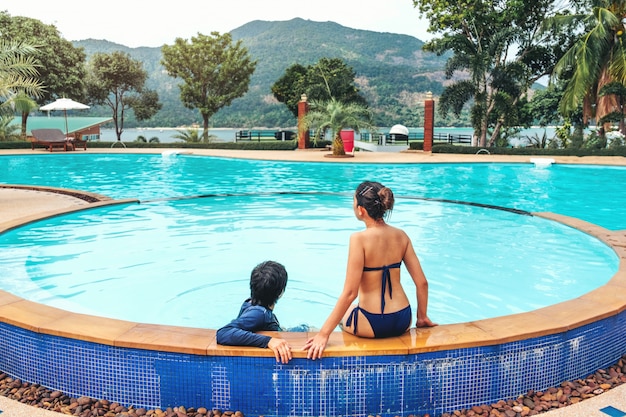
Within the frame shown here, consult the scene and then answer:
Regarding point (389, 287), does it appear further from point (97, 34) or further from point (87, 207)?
point (97, 34)

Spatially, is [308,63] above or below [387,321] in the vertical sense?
above

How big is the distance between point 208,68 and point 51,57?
9540 millimetres

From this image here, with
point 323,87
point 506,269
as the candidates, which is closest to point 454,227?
point 506,269

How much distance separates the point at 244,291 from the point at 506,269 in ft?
12.0

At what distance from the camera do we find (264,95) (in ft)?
254

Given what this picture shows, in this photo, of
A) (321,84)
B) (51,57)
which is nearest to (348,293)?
(321,84)

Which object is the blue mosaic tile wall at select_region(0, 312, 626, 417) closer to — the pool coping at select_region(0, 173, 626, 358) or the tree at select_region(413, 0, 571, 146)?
the pool coping at select_region(0, 173, 626, 358)

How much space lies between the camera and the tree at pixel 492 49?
26328 millimetres

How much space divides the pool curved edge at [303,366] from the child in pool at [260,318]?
7 cm

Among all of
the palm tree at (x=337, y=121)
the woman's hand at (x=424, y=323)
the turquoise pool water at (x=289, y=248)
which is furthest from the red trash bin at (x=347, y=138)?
the woman's hand at (x=424, y=323)

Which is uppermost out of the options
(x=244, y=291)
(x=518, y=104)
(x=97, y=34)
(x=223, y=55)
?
(x=97, y=34)

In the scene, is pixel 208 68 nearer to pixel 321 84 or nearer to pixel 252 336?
pixel 321 84

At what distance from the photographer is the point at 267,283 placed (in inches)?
139

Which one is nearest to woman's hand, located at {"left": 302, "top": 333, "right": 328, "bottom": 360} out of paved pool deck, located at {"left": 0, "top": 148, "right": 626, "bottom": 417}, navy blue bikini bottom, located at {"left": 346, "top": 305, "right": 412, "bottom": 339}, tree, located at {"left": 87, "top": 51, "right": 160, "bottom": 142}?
navy blue bikini bottom, located at {"left": 346, "top": 305, "right": 412, "bottom": 339}
